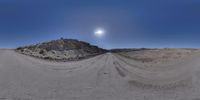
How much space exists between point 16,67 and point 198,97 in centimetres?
1215

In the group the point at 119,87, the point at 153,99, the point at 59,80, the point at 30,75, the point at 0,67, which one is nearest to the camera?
the point at 153,99

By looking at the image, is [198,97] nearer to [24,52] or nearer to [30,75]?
[30,75]

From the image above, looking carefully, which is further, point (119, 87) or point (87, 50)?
point (87, 50)

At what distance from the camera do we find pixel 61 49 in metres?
33.7

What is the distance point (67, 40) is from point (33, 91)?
26425mm

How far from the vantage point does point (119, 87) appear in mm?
11891

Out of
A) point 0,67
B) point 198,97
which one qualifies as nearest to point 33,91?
point 198,97

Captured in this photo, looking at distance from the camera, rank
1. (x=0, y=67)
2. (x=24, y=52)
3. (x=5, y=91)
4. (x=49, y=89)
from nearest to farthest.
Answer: (x=5, y=91) → (x=49, y=89) → (x=0, y=67) → (x=24, y=52)

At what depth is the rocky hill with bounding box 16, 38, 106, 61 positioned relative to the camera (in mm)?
30013

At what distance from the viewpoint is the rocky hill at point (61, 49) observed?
30.0m

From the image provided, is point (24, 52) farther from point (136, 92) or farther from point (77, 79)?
point (136, 92)

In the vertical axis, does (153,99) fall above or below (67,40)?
below

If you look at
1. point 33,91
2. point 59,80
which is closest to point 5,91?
point 33,91

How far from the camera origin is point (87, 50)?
37.9 metres
